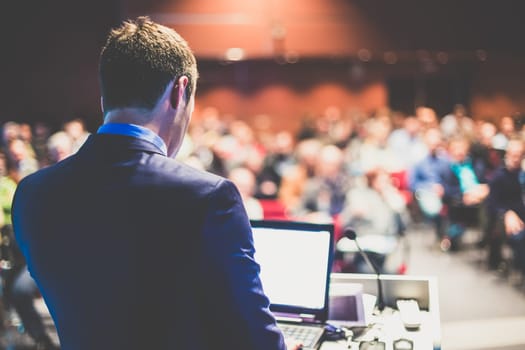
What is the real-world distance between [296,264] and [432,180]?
551cm

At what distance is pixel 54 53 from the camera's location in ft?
25.8

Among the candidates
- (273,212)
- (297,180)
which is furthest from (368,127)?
(273,212)

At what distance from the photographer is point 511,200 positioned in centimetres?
437

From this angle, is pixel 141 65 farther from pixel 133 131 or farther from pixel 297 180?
pixel 297 180

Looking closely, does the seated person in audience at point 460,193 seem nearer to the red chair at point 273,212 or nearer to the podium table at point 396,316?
the red chair at point 273,212

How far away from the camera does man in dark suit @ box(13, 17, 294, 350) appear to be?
3.02ft

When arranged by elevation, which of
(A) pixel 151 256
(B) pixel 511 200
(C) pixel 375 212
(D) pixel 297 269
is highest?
(A) pixel 151 256

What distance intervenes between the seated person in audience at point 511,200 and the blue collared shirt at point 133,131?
11.9ft

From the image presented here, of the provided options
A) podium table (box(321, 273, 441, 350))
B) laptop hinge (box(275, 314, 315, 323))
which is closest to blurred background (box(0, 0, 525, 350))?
podium table (box(321, 273, 441, 350))

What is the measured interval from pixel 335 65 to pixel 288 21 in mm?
3538

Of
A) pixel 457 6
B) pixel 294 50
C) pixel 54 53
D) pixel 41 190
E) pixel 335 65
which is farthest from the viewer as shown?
pixel 335 65

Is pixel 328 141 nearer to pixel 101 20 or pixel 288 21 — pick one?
pixel 288 21

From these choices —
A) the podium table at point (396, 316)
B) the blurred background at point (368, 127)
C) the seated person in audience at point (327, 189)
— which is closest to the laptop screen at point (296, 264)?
the podium table at point (396, 316)

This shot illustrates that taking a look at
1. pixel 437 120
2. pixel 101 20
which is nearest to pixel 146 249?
pixel 101 20
